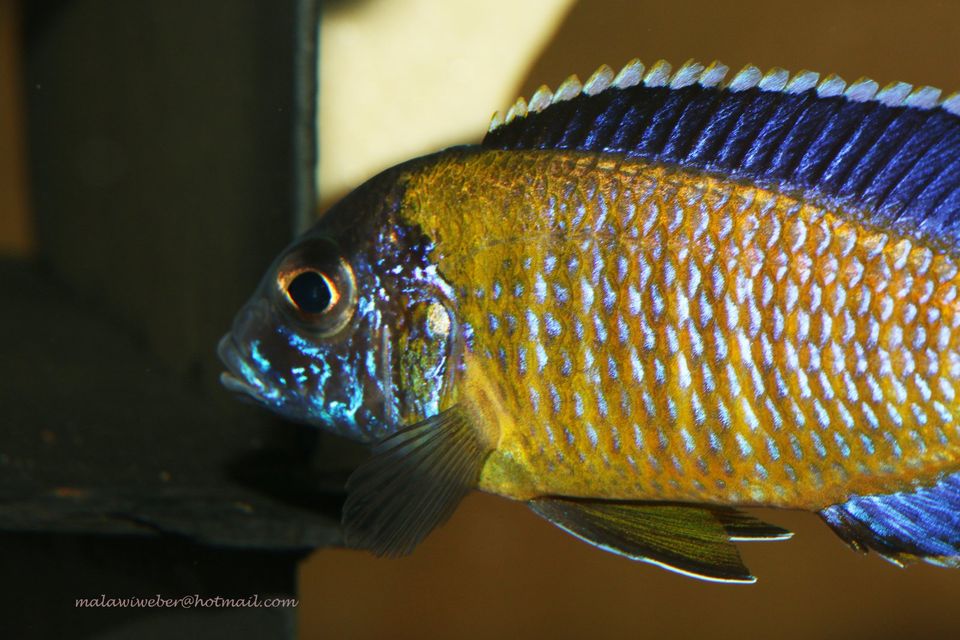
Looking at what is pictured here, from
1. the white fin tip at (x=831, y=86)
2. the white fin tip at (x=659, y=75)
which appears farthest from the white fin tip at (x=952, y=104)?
the white fin tip at (x=659, y=75)

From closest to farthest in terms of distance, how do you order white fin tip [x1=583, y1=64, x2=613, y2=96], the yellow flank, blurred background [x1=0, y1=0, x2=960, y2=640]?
the yellow flank, white fin tip [x1=583, y1=64, x2=613, y2=96], blurred background [x1=0, y1=0, x2=960, y2=640]

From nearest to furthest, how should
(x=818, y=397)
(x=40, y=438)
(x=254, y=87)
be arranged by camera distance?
1. (x=818, y=397)
2. (x=254, y=87)
3. (x=40, y=438)

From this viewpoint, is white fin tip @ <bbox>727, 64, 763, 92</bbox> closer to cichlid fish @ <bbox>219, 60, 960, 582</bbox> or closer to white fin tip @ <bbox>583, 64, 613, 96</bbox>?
cichlid fish @ <bbox>219, 60, 960, 582</bbox>

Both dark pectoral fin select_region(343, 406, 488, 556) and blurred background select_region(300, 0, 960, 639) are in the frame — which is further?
blurred background select_region(300, 0, 960, 639)

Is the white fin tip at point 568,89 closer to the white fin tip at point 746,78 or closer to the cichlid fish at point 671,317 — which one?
the cichlid fish at point 671,317

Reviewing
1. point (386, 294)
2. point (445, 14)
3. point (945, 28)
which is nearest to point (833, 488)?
point (386, 294)

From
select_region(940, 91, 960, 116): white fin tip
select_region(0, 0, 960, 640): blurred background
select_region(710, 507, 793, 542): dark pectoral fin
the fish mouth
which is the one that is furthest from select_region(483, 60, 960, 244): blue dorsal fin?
the fish mouth

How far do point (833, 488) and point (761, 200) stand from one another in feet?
1.34

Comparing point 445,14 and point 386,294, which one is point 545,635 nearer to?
point 386,294

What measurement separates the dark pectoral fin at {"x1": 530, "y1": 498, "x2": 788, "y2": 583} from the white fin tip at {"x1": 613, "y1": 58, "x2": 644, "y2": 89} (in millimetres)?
618

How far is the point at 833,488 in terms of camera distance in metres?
1.19

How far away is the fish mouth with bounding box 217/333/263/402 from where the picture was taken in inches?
55.9

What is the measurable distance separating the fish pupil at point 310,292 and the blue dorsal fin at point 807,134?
0.49 metres

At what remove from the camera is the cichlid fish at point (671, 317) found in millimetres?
1160
